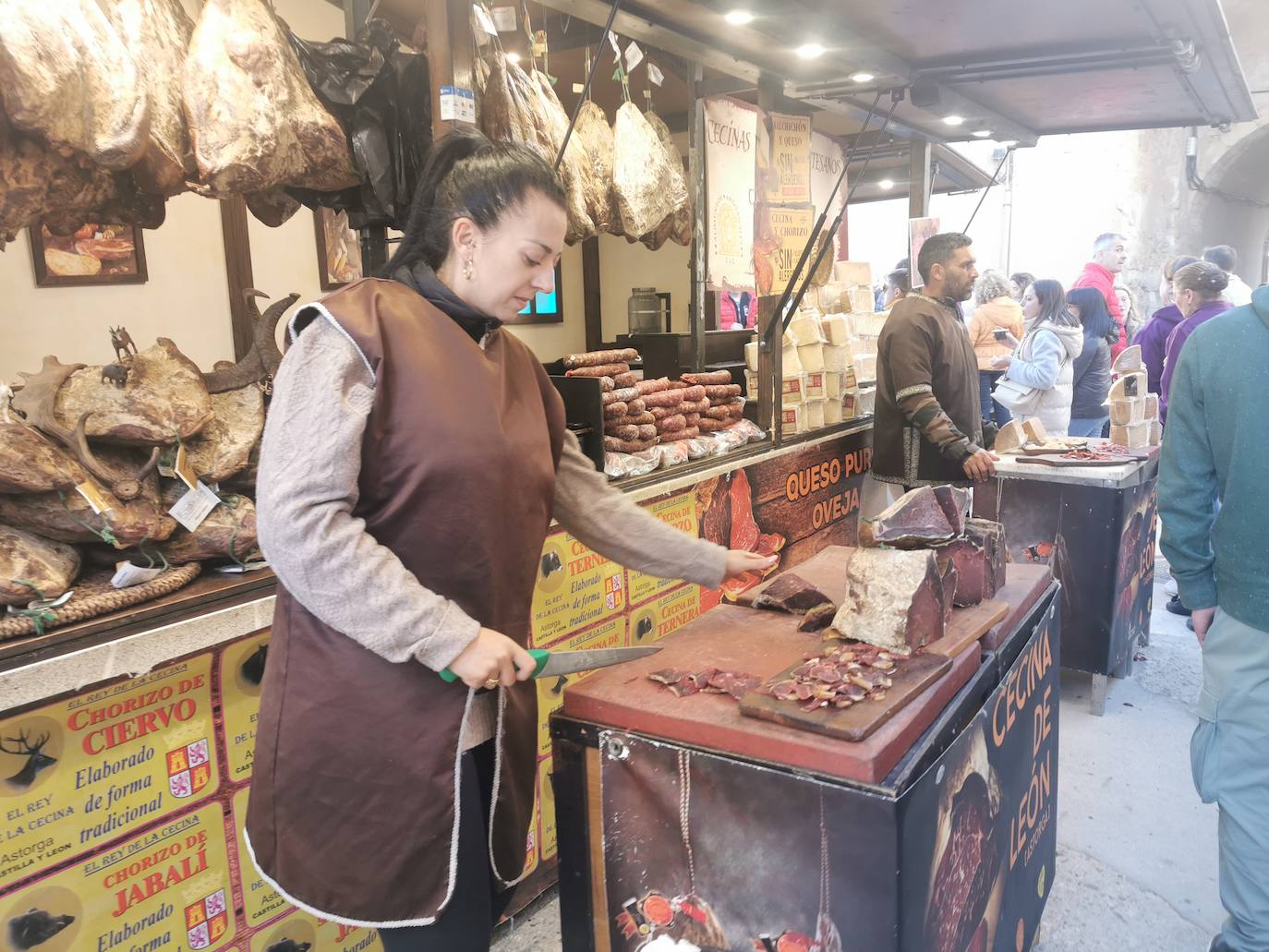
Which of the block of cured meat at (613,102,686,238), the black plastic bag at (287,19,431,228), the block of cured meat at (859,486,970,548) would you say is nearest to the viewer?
the block of cured meat at (859,486,970,548)

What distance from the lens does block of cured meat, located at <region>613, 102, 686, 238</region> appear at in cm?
349

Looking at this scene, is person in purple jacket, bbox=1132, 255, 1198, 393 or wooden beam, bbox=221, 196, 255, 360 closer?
wooden beam, bbox=221, 196, 255, 360

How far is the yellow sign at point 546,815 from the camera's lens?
2.82m

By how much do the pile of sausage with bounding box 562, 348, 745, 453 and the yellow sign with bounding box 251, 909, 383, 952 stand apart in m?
1.67

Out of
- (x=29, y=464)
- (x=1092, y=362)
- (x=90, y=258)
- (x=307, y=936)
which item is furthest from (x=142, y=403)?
(x=1092, y=362)

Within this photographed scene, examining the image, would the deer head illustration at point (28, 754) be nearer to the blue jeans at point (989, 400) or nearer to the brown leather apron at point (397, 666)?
the brown leather apron at point (397, 666)

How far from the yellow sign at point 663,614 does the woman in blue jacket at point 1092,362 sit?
381 centimetres

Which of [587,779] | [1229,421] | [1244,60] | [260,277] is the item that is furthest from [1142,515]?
[1244,60]

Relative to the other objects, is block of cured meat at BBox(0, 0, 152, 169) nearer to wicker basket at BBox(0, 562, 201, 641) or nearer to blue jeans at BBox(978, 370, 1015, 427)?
wicker basket at BBox(0, 562, 201, 641)

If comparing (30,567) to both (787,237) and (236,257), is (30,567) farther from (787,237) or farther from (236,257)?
(236,257)

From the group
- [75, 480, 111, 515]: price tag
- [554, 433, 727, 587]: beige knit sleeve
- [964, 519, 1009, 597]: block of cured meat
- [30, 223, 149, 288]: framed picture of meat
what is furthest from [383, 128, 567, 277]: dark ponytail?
[30, 223, 149, 288]: framed picture of meat

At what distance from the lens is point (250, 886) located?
216 centimetres

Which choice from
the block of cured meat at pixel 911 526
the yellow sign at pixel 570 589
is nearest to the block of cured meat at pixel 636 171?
the yellow sign at pixel 570 589

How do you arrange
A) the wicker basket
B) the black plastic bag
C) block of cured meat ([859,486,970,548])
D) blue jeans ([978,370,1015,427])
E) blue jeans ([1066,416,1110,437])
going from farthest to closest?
blue jeans ([978,370,1015,427])
blue jeans ([1066,416,1110,437])
the black plastic bag
block of cured meat ([859,486,970,548])
the wicker basket
